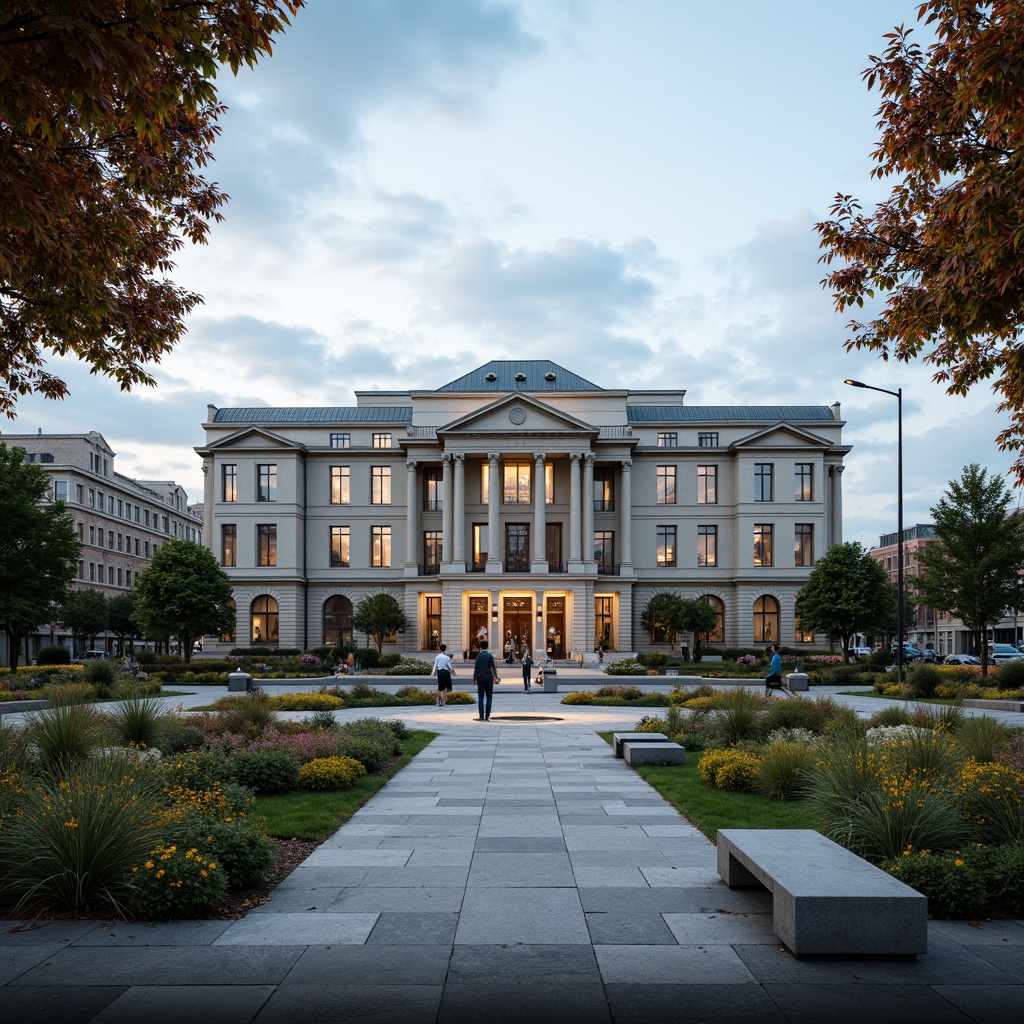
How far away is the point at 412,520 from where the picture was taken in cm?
7050

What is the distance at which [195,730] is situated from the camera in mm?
15461

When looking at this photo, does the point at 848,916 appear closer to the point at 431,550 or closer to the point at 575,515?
the point at 575,515

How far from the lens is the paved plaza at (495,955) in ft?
18.2

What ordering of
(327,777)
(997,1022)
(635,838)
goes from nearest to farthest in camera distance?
(997,1022) → (635,838) → (327,777)

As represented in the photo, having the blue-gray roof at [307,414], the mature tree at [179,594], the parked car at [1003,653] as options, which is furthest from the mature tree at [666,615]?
the mature tree at [179,594]

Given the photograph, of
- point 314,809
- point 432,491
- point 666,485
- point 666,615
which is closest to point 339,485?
point 432,491

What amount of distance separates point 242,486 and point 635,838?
64.5 meters

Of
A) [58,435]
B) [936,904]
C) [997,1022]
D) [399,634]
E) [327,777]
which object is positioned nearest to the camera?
[997,1022]

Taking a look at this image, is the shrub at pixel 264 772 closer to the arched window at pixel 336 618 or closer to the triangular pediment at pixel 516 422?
the triangular pediment at pixel 516 422

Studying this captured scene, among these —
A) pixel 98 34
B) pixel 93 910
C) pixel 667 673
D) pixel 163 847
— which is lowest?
pixel 667 673

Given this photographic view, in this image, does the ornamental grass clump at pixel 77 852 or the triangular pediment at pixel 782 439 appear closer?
the ornamental grass clump at pixel 77 852

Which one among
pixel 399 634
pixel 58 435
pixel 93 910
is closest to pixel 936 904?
pixel 93 910

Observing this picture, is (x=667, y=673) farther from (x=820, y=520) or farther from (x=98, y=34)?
(x=98, y=34)

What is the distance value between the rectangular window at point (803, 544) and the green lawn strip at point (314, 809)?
59.4 meters
